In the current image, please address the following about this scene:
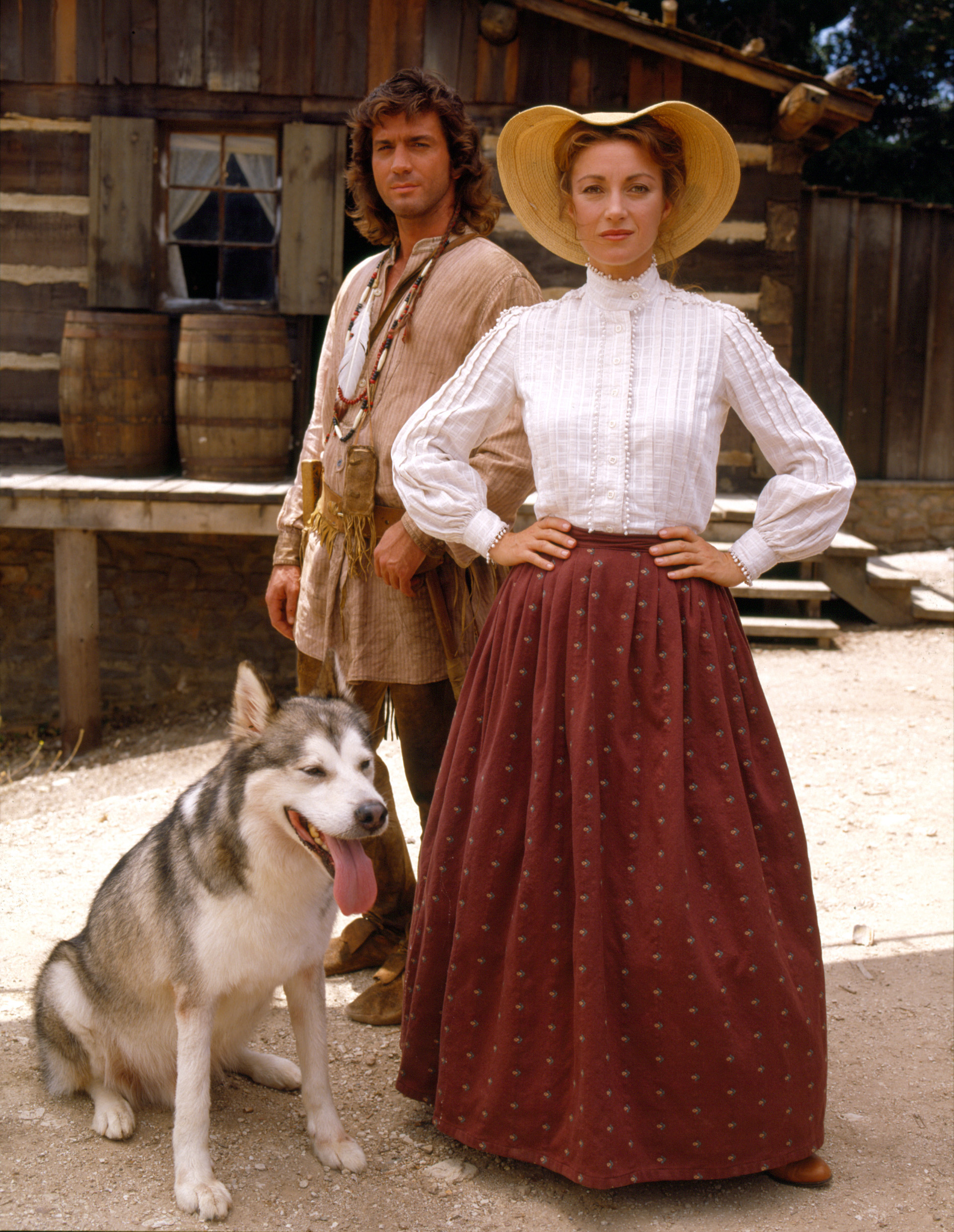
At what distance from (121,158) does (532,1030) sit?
5.80m

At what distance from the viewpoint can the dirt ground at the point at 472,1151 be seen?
89.0 inches

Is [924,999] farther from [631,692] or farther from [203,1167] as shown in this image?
[203,1167]

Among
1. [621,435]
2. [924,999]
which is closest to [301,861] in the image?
[621,435]

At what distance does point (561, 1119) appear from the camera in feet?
7.41

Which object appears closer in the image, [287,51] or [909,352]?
[287,51]

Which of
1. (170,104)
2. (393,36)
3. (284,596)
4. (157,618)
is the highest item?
(393,36)

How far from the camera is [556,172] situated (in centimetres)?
254

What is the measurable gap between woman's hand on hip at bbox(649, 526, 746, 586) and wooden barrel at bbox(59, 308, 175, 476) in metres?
4.63

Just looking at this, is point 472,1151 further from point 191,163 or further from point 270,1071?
point 191,163

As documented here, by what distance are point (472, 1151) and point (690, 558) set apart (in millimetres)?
1411

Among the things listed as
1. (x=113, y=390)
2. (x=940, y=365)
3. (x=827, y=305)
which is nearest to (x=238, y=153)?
(x=113, y=390)

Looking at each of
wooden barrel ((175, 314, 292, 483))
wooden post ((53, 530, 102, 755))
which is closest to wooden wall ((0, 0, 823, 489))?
wooden barrel ((175, 314, 292, 483))

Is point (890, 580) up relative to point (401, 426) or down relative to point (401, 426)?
down

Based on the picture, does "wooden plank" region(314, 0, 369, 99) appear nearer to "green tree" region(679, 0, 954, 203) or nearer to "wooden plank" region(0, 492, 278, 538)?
"wooden plank" region(0, 492, 278, 538)
